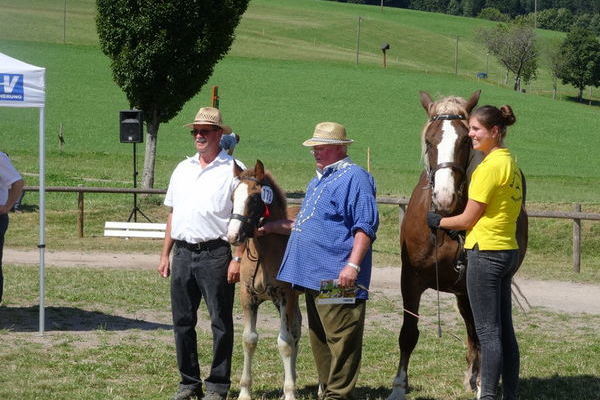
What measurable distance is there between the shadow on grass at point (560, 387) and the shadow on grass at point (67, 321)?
4.11m

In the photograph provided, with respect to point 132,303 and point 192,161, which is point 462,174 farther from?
point 132,303

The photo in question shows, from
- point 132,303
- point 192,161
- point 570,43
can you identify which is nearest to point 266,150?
point 132,303

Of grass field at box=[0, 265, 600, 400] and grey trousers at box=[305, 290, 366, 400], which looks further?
grass field at box=[0, 265, 600, 400]

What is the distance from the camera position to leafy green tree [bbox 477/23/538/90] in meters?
76.9

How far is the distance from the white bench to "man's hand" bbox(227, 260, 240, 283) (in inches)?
459

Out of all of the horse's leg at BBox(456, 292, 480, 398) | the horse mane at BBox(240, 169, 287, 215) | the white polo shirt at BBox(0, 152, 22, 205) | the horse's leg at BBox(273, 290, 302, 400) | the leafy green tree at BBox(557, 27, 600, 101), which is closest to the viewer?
the horse mane at BBox(240, 169, 287, 215)

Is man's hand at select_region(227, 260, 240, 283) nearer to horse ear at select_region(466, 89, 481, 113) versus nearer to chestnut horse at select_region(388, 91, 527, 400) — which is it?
chestnut horse at select_region(388, 91, 527, 400)

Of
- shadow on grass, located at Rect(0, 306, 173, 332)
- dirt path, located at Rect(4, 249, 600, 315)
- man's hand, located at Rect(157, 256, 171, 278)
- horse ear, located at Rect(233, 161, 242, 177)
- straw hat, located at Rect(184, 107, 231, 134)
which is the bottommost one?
dirt path, located at Rect(4, 249, 600, 315)

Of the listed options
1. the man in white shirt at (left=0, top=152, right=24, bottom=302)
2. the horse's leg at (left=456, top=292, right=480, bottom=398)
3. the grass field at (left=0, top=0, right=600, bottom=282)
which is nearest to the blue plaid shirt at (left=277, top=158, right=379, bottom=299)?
the horse's leg at (left=456, top=292, right=480, bottom=398)

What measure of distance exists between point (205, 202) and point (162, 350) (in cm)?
261

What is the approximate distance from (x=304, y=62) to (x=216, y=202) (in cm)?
6057

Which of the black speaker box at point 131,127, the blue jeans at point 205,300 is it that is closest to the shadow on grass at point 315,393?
the blue jeans at point 205,300

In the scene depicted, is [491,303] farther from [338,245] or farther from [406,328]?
[406,328]

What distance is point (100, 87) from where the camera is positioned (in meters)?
49.2
